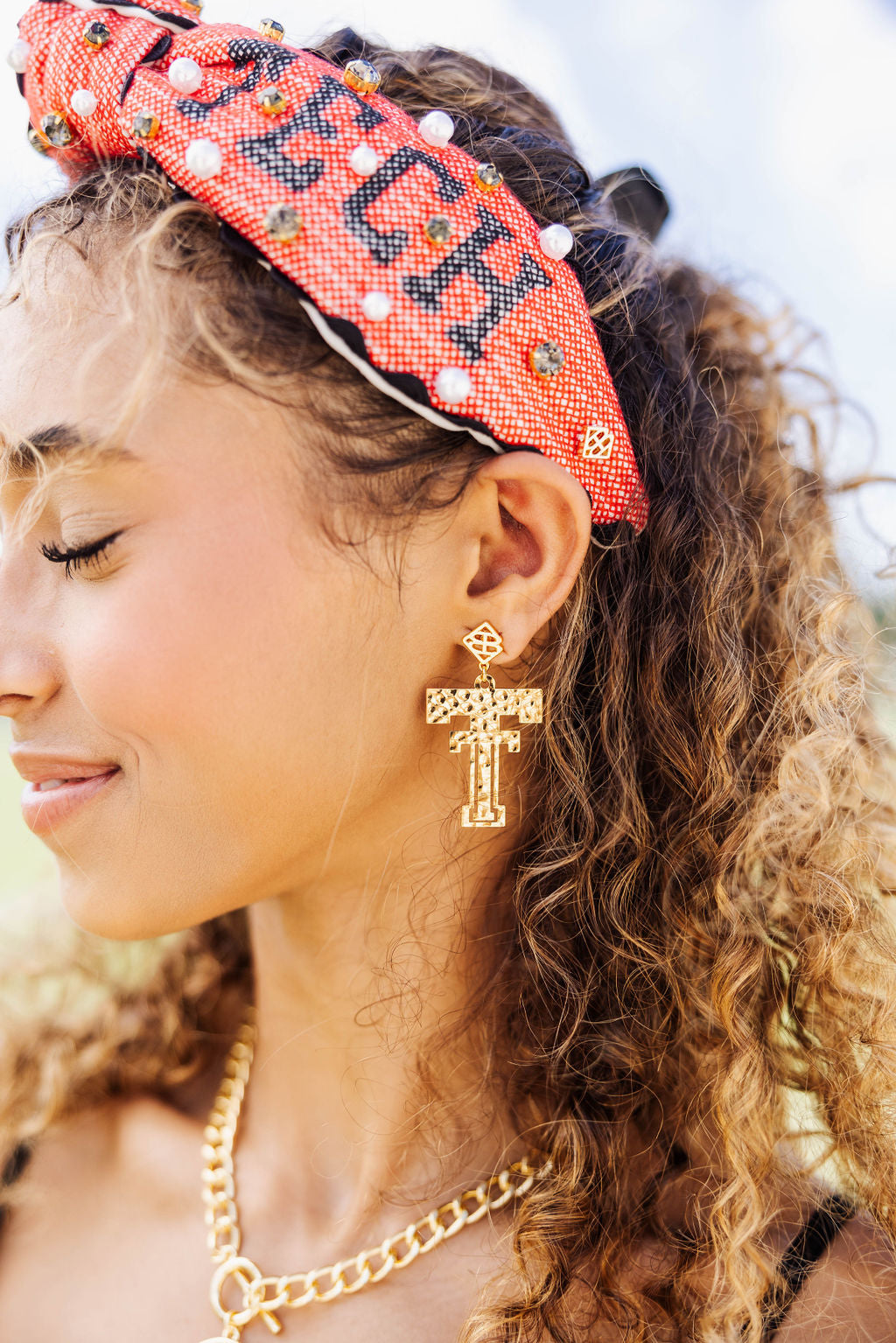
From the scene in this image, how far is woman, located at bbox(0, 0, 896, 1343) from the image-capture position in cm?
113

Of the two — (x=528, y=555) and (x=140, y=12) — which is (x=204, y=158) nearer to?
(x=140, y=12)

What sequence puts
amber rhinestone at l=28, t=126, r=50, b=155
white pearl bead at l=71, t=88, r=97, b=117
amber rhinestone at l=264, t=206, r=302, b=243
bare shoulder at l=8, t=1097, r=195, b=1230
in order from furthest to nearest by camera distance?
bare shoulder at l=8, t=1097, r=195, b=1230, amber rhinestone at l=28, t=126, r=50, b=155, white pearl bead at l=71, t=88, r=97, b=117, amber rhinestone at l=264, t=206, r=302, b=243

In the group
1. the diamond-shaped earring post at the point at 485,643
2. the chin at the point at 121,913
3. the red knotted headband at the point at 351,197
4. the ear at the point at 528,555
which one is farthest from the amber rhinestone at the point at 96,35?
the chin at the point at 121,913

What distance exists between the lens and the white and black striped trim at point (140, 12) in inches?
46.7

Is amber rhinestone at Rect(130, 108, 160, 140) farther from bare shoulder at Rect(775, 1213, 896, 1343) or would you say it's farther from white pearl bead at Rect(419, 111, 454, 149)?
bare shoulder at Rect(775, 1213, 896, 1343)

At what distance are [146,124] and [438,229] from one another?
33cm

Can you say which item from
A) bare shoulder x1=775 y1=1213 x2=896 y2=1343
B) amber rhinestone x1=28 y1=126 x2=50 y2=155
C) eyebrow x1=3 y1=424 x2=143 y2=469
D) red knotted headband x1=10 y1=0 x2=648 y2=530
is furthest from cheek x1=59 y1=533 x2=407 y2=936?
bare shoulder x1=775 y1=1213 x2=896 y2=1343

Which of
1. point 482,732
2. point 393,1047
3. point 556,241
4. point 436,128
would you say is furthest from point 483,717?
point 436,128

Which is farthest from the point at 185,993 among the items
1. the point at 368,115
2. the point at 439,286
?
the point at 368,115

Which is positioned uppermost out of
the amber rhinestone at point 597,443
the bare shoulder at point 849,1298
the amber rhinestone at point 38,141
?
the amber rhinestone at point 38,141

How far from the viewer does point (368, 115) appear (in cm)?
115

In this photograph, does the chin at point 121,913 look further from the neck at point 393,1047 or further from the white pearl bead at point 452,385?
the white pearl bead at point 452,385

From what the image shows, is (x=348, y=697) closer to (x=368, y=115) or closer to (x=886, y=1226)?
(x=368, y=115)

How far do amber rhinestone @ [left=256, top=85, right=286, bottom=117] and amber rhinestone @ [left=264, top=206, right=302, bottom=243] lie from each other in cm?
12
